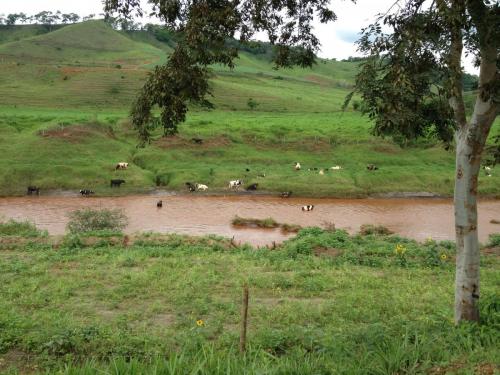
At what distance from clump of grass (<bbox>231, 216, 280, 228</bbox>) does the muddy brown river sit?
1.89 ft

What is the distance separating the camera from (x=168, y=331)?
9.99 meters

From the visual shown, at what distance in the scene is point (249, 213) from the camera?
100 feet

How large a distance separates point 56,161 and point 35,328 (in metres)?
29.6

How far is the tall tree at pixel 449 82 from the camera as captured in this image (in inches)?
298

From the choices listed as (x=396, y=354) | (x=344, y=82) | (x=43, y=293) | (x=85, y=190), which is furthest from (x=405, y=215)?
(x=344, y=82)

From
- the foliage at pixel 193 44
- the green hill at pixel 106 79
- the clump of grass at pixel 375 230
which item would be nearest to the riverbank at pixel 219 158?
the green hill at pixel 106 79

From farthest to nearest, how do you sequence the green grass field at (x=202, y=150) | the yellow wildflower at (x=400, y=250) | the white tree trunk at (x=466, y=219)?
the green grass field at (x=202, y=150) < the yellow wildflower at (x=400, y=250) < the white tree trunk at (x=466, y=219)

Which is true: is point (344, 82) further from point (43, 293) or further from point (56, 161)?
point (43, 293)

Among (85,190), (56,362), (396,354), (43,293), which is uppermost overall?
(396,354)

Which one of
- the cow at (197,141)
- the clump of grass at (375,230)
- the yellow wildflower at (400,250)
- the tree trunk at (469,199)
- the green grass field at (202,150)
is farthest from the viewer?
the cow at (197,141)

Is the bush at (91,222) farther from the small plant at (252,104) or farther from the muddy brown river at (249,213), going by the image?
the small plant at (252,104)

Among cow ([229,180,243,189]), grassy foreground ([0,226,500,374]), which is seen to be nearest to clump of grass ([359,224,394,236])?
grassy foreground ([0,226,500,374])

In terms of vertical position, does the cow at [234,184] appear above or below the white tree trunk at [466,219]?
below

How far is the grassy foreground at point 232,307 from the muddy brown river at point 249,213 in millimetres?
7144
